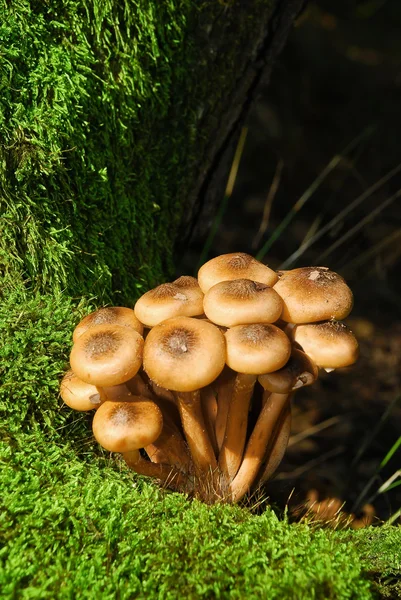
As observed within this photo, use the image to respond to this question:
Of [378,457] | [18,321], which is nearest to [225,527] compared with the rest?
[18,321]

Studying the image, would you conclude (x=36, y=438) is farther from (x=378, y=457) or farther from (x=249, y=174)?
(x=249, y=174)

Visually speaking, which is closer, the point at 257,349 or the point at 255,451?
the point at 257,349

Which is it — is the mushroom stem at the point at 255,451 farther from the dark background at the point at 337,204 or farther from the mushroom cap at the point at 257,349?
the dark background at the point at 337,204

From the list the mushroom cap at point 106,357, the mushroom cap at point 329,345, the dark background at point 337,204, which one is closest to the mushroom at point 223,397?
the mushroom cap at point 329,345

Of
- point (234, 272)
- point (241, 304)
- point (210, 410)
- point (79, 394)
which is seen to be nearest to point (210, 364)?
point (241, 304)

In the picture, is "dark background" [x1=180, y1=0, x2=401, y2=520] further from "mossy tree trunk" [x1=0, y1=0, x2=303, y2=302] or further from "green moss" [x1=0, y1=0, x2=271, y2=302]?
"green moss" [x1=0, y1=0, x2=271, y2=302]

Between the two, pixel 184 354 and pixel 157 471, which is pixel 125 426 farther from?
pixel 157 471
